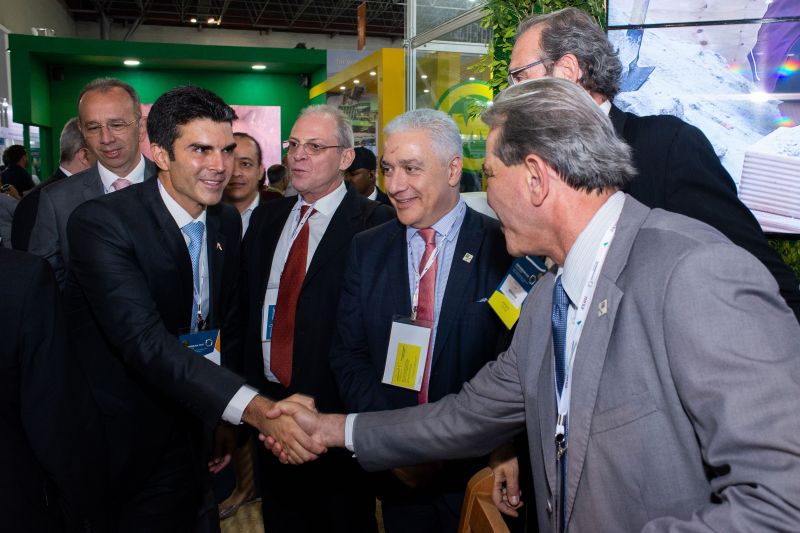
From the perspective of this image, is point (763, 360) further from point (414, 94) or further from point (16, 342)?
point (414, 94)

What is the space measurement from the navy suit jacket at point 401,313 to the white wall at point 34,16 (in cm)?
1380

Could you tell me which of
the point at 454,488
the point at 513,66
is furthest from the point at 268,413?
the point at 513,66

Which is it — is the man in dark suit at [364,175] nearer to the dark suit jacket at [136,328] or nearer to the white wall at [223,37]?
the dark suit jacket at [136,328]

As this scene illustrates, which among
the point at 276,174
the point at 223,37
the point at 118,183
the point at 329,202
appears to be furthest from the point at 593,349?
the point at 223,37

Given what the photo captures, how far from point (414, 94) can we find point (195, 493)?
19.0 feet

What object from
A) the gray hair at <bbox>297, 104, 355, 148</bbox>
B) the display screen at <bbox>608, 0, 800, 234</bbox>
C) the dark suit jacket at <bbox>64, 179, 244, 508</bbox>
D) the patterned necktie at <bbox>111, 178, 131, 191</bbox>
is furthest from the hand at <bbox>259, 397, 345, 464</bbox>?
the display screen at <bbox>608, 0, 800, 234</bbox>

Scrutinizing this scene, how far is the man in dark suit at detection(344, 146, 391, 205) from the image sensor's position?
18.1 ft

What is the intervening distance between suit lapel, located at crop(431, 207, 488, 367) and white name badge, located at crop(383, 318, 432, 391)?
0.05 metres

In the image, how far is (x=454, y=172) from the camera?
2508 mm

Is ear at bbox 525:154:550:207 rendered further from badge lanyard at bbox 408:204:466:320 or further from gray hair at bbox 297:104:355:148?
gray hair at bbox 297:104:355:148

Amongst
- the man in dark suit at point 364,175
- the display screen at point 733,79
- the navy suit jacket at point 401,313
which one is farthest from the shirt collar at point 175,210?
the man in dark suit at point 364,175

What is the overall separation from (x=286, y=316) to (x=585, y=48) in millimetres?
1584

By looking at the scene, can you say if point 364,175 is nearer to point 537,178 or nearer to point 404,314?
point 404,314

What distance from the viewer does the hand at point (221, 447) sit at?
2.92 meters
